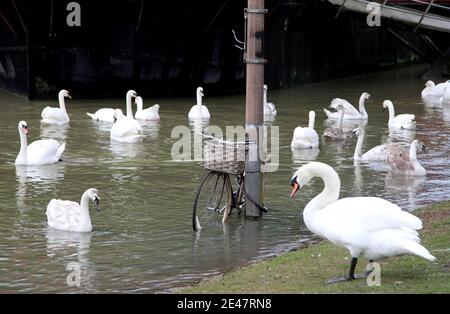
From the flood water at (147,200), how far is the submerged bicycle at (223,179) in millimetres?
209

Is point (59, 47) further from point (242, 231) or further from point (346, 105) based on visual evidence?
point (242, 231)

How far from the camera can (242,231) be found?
39.7 ft

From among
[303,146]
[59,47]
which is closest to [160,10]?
[59,47]

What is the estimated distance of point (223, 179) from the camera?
492 inches

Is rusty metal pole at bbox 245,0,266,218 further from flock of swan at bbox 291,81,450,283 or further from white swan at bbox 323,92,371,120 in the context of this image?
white swan at bbox 323,92,371,120

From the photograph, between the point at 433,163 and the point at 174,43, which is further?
the point at 174,43

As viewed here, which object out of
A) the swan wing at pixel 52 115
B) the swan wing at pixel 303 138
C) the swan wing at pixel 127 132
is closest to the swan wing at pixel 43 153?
the swan wing at pixel 127 132

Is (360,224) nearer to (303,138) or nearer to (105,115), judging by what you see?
(303,138)

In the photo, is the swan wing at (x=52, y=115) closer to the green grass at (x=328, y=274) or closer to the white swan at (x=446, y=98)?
the white swan at (x=446, y=98)

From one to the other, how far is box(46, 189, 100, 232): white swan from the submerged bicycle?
1248 millimetres

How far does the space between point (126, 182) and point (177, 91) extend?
14200 mm

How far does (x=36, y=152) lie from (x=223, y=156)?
5.39 m

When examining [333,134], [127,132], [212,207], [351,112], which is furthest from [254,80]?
[351,112]

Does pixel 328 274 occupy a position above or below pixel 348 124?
below
